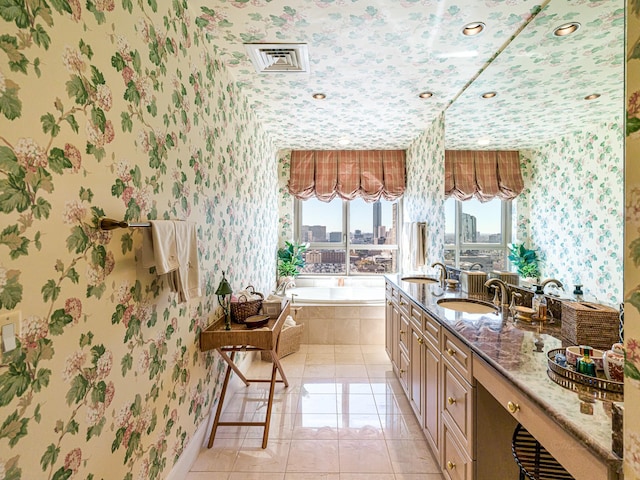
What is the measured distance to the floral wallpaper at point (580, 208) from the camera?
1321 millimetres

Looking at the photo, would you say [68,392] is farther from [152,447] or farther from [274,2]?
[274,2]

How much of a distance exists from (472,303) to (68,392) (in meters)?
2.22

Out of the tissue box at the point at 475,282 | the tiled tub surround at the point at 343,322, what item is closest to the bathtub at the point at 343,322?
the tiled tub surround at the point at 343,322

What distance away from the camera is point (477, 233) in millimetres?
2691

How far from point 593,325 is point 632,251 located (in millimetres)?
922

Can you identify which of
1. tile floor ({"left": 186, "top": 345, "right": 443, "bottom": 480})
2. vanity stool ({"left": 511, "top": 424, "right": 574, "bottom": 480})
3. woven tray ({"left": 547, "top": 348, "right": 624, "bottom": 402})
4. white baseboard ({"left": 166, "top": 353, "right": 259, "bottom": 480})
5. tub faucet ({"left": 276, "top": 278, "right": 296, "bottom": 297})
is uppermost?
woven tray ({"left": 547, "top": 348, "right": 624, "bottom": 402})

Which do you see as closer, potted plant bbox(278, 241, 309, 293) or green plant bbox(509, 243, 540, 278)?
green plant bbox(509, 243, 540, 278)

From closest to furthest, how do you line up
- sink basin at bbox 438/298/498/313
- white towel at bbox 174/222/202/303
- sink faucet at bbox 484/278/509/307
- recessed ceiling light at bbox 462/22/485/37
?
1. white towel at bbox 174/222/202/303
2. recessed ceiling light at bbox 462/22/485/37
3. sink faucet at bbox 484/278/509/307
4. sink basin at bbox 438/298/498/313

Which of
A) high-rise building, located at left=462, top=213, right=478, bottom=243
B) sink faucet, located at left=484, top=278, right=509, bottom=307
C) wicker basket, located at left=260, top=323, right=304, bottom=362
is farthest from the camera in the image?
wicker basket, located at left=260, top=323, right=304, bottom=362

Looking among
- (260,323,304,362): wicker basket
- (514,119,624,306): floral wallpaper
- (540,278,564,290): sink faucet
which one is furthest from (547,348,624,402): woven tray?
(260,323,304,362): wicker basket

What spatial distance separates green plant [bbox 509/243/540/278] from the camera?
1961 mm

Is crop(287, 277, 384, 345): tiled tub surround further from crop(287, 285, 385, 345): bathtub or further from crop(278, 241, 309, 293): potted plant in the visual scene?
crop(278, 241, 309, 293): potted plant

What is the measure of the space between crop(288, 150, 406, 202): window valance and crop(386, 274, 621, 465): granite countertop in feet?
9.48

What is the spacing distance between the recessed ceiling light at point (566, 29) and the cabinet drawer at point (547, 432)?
5.71 feet
